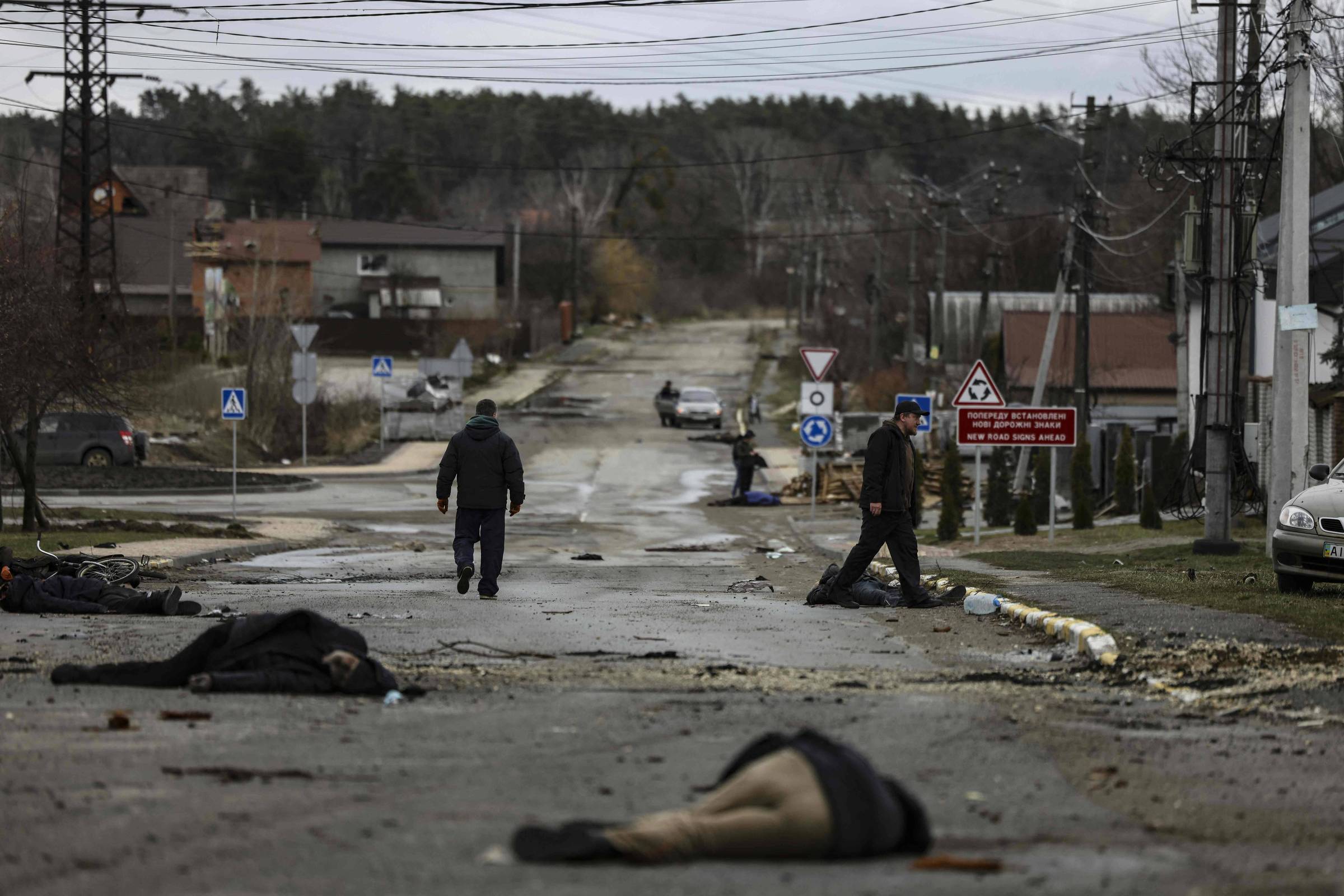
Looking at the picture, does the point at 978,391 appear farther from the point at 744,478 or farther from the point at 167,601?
the point at 167,601

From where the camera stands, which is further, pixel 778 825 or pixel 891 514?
pixel 891 514

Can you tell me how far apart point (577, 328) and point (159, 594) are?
95662mm

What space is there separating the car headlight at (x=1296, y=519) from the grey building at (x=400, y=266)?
86.3 meters

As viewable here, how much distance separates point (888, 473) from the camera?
50.2ft

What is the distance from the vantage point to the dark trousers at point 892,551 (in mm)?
15078

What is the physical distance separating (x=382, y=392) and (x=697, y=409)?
1313 centimetres

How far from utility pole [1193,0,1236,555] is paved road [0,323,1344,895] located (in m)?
8.20

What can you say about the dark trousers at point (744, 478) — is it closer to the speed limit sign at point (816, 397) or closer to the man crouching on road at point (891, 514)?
the speed limit sign at point (816, 397)

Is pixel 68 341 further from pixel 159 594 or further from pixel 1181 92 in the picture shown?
pixel 1181 92

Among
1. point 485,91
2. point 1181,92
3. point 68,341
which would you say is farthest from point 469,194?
point 68,341

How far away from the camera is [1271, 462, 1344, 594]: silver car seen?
1447 cm

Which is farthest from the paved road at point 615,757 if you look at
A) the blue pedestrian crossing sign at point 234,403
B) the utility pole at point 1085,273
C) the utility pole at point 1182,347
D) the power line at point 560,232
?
the power line at point 560,232

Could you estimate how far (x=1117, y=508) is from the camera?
32.1m

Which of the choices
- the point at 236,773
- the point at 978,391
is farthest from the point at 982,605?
the point at 978,391
